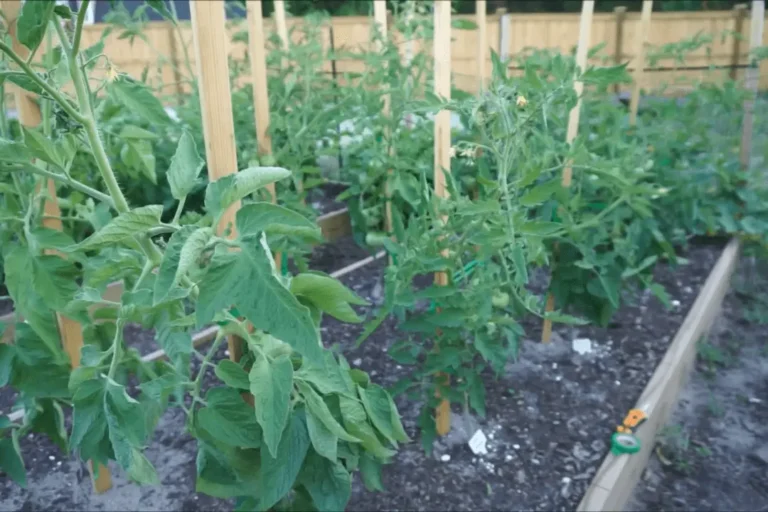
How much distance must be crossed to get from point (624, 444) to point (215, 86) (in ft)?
6.16

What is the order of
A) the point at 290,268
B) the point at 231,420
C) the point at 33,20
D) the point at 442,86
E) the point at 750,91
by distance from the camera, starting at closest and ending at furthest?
the point at 33,20 → the point at 231,420 → the point at 442,86 → the point at 290,268 → the point at 750,91

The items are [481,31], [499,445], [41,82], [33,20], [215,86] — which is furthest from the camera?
[481,31]

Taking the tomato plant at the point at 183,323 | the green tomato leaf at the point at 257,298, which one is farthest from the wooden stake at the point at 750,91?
the green tomato leaf at the point at 257,298

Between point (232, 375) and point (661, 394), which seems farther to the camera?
point (661, 394)

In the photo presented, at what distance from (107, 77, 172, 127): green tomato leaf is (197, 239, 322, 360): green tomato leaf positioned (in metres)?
0.56

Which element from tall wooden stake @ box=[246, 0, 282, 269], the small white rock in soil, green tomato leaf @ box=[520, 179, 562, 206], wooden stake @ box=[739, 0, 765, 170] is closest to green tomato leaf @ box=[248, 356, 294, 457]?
green tomato leaf @ box=[520, 179, 562, 206]

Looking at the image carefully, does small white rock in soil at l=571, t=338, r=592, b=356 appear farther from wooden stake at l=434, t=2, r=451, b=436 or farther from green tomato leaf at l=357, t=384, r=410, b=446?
green tomato leaf at l=357, t=384, r=410, b=446

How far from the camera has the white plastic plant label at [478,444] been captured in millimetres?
2434

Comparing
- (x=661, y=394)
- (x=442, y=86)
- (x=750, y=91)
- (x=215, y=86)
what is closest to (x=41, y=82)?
(x=215, y=86)

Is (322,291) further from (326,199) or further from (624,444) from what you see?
(326,199)

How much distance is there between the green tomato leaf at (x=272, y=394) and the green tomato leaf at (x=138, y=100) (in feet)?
1.91

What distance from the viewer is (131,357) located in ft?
5.43

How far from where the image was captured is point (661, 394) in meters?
2.83

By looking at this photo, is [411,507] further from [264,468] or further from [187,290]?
[187,290]
